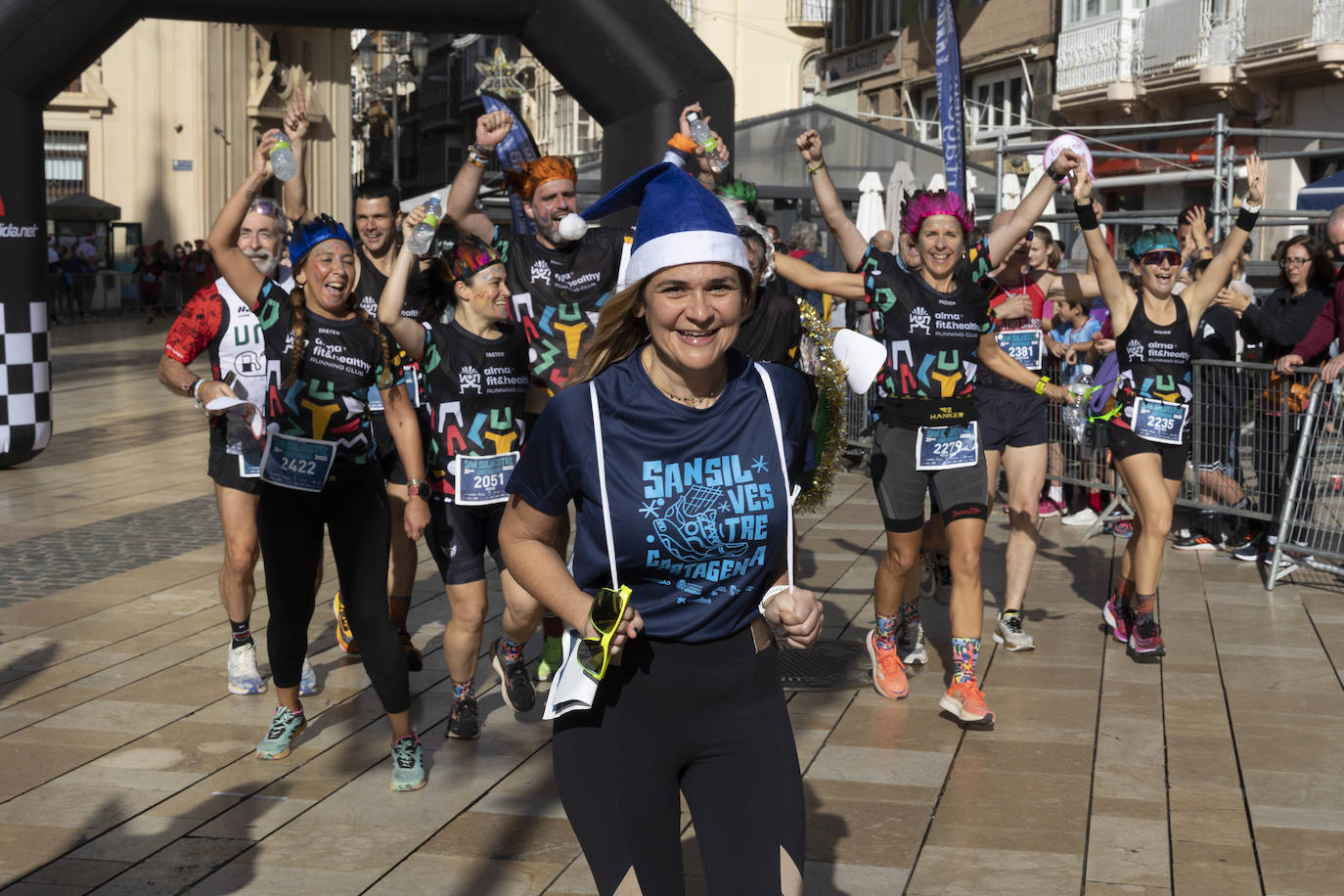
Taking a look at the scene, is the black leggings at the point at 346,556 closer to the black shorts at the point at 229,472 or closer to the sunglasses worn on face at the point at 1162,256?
the black shorts at the point at 229,472

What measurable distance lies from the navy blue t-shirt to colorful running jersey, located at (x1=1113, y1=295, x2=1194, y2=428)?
4.61 metres

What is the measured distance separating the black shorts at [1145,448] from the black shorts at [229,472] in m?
3.75

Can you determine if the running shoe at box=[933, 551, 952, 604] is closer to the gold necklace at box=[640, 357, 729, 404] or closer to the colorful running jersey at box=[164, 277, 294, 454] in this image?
the colorful running jersey at box=[164, 277, 294, 454]

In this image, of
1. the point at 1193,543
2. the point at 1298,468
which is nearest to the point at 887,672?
the point at 1298,468

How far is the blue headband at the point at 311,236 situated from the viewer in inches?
210

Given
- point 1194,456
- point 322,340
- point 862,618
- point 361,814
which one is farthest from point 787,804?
point 1194,456

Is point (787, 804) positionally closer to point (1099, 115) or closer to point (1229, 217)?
point (1229, 217)

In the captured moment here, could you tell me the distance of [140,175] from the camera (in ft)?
138

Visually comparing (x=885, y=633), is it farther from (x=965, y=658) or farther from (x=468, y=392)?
(x=468, y=392)

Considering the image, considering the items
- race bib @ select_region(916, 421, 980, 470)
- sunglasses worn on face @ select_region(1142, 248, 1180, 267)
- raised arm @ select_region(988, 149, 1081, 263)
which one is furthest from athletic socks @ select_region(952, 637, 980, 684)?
sunglasses worn on face @ select_region(1142, 248, 1180, 267)

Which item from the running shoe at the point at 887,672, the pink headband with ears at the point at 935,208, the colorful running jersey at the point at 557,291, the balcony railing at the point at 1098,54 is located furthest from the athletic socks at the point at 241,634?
the balcony railing at the point at 1098,54

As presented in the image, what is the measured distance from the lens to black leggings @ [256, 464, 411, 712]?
5250 mm

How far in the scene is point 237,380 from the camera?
242 inches

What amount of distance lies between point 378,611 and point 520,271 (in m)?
1.57
